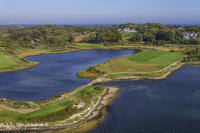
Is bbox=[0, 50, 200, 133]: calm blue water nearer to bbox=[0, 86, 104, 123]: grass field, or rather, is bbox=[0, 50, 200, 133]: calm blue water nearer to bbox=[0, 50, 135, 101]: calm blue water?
bbox=[0, 50, 135, 101]: calm blue water

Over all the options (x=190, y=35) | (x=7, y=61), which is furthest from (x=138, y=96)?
(x=190, y=35)

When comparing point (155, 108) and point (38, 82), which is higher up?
point (38, 82)

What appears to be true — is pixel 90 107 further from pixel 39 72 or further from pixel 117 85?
pixel 39 72

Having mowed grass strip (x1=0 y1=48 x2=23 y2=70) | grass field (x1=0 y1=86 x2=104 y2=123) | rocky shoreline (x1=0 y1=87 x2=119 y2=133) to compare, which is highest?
mowed grass strip (x1=0 y1=48 x2=23 y2=70)

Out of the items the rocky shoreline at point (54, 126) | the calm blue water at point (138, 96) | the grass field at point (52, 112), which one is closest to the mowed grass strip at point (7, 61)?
the calm blue water at point (138, 96)

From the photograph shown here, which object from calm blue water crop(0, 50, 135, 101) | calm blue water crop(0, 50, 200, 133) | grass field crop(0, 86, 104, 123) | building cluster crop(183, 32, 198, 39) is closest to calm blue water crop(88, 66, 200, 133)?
calm blue water crop(0, 50, 200, 133)

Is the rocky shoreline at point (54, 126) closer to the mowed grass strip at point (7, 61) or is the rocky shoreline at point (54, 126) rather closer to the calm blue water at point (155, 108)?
the calm blue water at point (155, 108)

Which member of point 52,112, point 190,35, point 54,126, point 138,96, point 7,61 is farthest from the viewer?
point 190,35

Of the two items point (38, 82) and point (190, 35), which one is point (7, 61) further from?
point (190, 35)

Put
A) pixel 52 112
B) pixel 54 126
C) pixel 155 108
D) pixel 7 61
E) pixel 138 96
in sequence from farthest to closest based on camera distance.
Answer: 1. pixel 7 61
2. pixel 138 96
3. pixel 155 108
4. pixel 52 112
5. pixel 54 126
